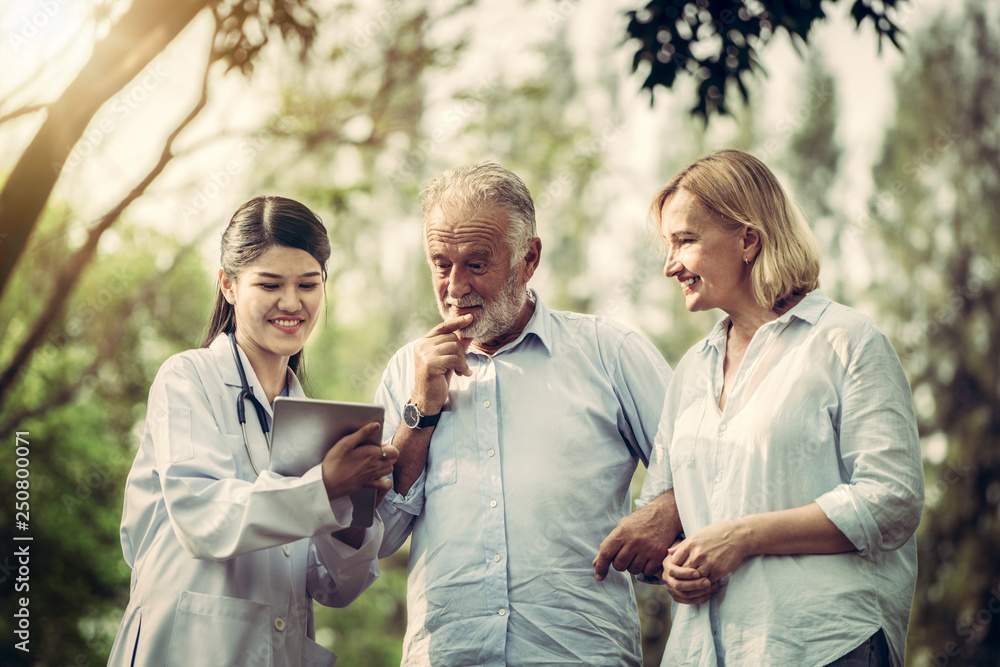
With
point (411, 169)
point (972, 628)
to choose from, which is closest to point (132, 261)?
point (411, 169)

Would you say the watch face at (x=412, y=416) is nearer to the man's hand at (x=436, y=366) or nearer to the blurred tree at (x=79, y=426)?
the man's hand at (x=436, y=366)

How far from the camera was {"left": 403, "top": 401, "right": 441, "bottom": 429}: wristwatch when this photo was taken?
2.94 m

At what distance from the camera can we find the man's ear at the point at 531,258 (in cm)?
319

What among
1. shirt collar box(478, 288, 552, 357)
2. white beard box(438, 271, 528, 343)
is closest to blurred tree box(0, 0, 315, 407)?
white beard box(438, 271, 528, 343)

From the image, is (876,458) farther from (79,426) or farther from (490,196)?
(79,426)

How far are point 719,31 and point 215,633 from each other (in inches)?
141

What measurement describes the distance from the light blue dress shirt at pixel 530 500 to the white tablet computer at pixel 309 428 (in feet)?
1.69

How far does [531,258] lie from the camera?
3.23 m

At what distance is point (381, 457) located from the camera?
8.39 ft

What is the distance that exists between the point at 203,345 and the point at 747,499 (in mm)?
1917

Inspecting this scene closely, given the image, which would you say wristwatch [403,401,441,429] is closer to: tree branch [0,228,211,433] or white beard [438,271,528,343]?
white beard [438,271,528,343]

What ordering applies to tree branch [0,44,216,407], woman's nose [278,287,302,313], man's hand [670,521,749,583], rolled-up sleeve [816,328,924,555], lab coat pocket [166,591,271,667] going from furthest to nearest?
tree branch [0,44,216,407] → woman's nose [278,287,302,313] → lab coat pocket [166,591,271,667] → man's hand [670,521,749,583] → rolled-up sleeve [816,328,924,555]

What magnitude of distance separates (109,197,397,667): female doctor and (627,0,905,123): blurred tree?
2.20 metres

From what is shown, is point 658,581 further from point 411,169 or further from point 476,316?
point 411,169
